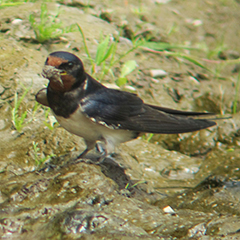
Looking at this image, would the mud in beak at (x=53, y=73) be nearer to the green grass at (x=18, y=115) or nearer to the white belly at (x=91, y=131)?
the white belly at (x=91, y=131)

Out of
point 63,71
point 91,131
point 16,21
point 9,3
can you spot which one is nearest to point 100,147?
point 91,131

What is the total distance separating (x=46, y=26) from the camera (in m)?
4.08

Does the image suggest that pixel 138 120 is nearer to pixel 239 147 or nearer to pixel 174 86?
pixel 239 147

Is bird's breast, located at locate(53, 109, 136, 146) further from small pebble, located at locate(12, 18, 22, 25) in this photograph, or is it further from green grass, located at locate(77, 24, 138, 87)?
small pebble, located at locate(12, 18, 22, 25)

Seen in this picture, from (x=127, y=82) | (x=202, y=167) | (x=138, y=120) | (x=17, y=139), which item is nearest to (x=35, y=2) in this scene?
(x=127, y=82)

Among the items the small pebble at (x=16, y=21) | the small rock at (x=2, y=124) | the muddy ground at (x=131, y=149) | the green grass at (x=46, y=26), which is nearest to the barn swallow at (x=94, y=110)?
the muddy ground at (x=131, y=149)

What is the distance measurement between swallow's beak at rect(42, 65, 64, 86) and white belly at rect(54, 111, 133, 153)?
25 cm

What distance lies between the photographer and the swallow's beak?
92.7 inches

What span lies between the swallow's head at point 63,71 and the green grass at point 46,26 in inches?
57.8

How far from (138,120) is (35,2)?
97.0 inches

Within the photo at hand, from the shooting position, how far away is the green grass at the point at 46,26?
3.85m

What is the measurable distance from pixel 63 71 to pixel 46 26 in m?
1.83

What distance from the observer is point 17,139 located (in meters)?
3.02

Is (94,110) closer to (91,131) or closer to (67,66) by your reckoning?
(91,131)
